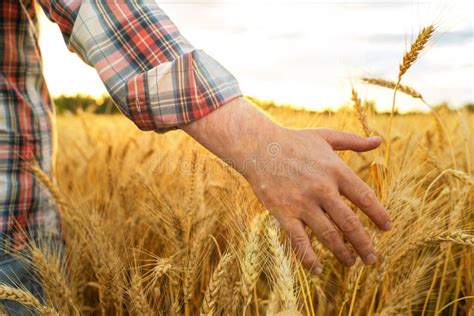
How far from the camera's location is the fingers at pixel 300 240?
38.7 inches

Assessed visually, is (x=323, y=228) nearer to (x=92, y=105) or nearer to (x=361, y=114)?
(x=361, y=114)

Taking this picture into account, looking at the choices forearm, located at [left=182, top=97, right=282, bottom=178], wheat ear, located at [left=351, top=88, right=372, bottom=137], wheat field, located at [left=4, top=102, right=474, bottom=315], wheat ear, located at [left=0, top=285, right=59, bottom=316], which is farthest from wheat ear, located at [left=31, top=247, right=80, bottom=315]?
wheat ear, located at [left=351, top=88, right=372, bottom=137]

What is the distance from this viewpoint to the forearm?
950mm

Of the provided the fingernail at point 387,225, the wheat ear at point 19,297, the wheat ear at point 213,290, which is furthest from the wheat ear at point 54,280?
the fingernail at point 387,225

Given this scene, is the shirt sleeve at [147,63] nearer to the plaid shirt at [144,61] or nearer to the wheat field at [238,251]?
the plaid shirt at [144,61]

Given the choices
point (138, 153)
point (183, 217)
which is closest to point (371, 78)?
point (183, 217)

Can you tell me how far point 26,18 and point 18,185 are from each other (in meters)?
0.44

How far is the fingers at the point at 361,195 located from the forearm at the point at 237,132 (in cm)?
15

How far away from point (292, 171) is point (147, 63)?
356mm

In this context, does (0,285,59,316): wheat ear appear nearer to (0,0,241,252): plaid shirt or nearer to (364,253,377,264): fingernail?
(0,0,241,252): plaid shirt

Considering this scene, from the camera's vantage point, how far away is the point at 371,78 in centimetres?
149

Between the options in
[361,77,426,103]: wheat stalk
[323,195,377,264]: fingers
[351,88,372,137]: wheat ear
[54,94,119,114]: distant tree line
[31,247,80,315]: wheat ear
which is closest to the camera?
[323,195,377,264]: fingers

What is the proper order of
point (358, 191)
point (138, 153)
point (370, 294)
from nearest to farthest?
point (358, 191) < point (370, 294) < point (138, 153)

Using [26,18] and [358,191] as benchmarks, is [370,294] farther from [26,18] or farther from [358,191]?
[26,18]
